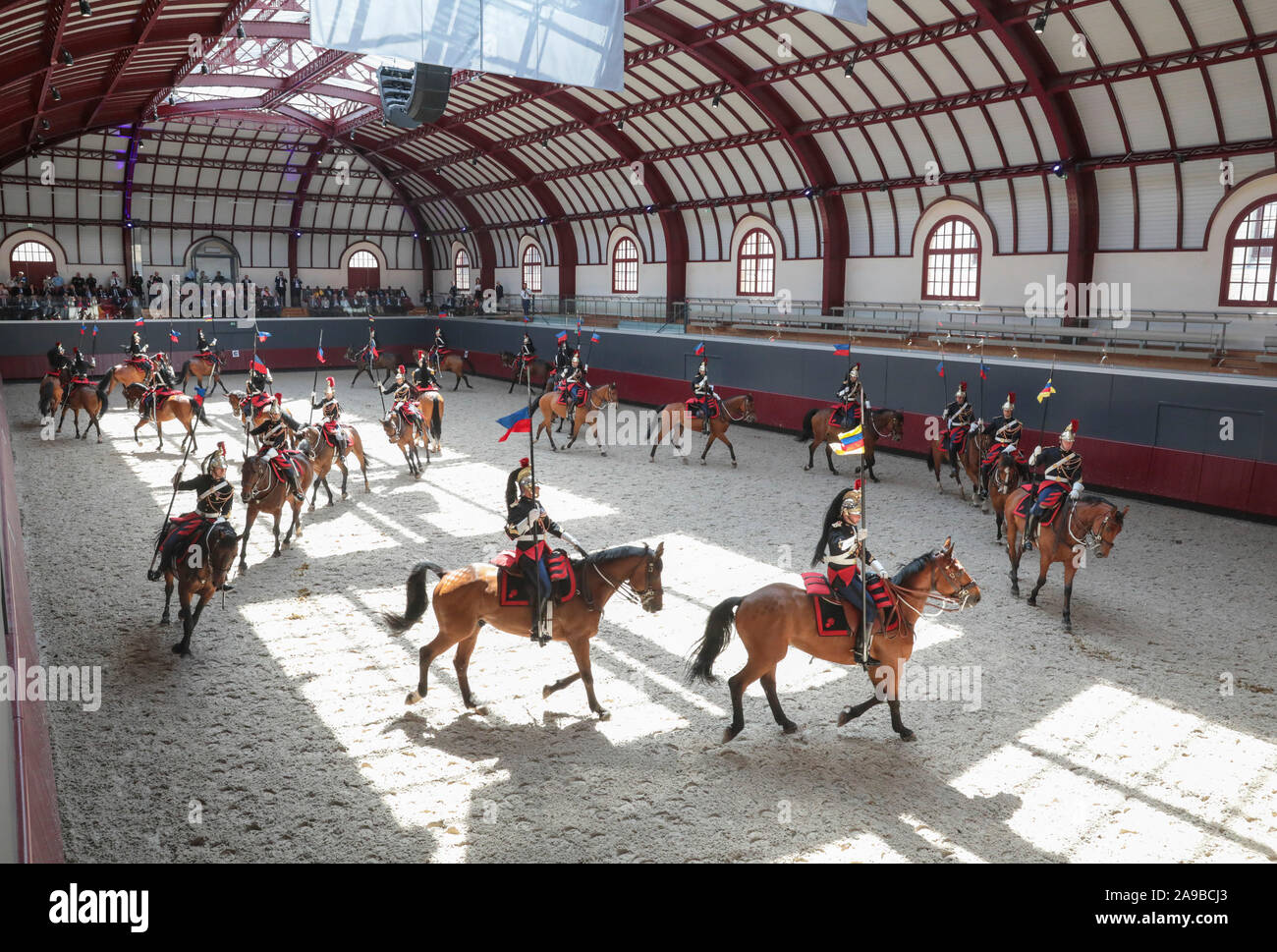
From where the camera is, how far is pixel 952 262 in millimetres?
26766

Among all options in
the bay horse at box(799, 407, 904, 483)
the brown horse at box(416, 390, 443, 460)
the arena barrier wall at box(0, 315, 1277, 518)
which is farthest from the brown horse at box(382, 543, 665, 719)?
the arena barrier wall at box(0, 315, 1277, 518)

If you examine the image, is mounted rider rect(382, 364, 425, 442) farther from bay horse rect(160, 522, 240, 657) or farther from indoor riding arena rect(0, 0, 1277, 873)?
bay horse rect(160, 522, 240, 657)

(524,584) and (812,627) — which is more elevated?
(524,584)

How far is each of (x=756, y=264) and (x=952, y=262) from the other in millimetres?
8433

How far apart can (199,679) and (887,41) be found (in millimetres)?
Result: 21973

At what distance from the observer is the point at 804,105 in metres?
27.1

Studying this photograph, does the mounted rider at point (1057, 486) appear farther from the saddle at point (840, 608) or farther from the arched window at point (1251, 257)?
the arched window at point (1251, 257)

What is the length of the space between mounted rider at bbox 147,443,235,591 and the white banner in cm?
641

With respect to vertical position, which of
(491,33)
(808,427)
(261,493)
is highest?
(491,33)

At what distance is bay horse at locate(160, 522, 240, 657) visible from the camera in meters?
9.27

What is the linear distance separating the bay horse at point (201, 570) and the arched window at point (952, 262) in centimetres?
2319

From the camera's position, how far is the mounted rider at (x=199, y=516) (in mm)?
9375

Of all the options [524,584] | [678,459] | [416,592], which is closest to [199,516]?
[416,592]

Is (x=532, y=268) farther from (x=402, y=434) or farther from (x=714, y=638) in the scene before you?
(x=714, y=638)
